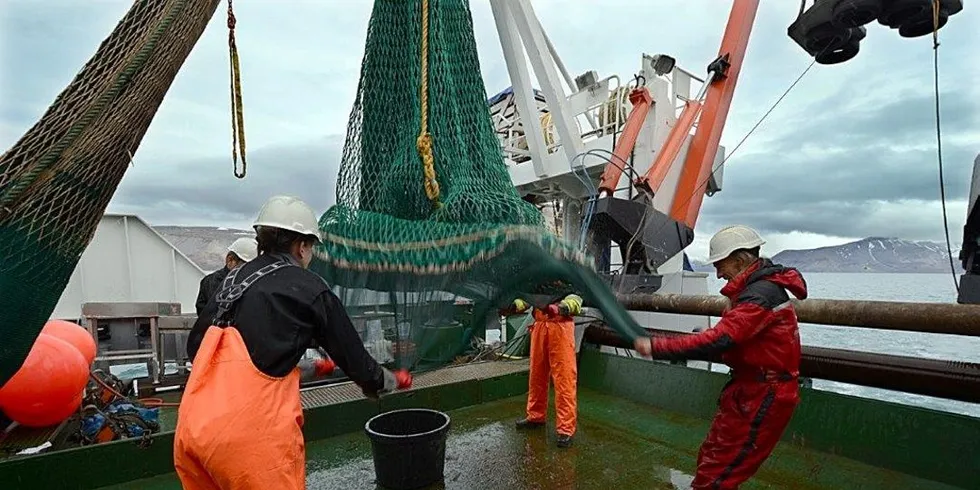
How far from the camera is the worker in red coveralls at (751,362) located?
223cm

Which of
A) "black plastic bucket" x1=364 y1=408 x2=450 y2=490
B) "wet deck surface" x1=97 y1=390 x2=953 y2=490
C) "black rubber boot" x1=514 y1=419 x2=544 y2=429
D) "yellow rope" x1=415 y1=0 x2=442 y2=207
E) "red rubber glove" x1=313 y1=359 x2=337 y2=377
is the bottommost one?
"wet deck surface" x1=97 y1=390 x2=953 y2=490

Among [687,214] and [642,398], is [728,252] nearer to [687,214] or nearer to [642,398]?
[642,398]

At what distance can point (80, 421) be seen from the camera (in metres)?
3.24

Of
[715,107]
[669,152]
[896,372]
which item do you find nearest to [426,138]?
[896,372]

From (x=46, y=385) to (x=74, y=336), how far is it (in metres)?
0.60

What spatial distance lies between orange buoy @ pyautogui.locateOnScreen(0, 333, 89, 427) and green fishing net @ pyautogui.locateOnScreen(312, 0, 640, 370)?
1.94 metres

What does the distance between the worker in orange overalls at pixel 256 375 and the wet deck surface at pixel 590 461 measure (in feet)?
5.81

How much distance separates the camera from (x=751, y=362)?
2299 mm

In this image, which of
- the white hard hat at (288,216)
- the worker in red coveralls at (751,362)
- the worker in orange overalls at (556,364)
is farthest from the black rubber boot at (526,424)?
the white hard hat at (288,216)

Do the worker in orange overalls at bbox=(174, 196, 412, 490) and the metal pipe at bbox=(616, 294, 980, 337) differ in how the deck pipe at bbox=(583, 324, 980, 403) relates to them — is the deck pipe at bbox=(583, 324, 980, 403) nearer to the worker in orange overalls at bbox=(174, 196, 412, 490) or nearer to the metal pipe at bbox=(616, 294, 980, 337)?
the metal pipe at bbox=(616, 294, 980, 337)

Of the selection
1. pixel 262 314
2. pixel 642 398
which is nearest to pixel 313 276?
pixel 262 314

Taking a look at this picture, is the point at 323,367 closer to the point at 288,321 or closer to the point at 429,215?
the point at 288,321

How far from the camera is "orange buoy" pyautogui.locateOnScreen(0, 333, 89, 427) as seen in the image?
113 inches

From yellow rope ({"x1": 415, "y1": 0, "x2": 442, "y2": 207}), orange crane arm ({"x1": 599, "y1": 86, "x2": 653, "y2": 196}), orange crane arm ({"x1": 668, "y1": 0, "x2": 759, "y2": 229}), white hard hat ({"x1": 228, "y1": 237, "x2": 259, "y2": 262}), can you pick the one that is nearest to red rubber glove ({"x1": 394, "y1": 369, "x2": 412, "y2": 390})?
yellow rope ({"x1": 415, "y1": 0, "x2": 442, "y2": 207})
